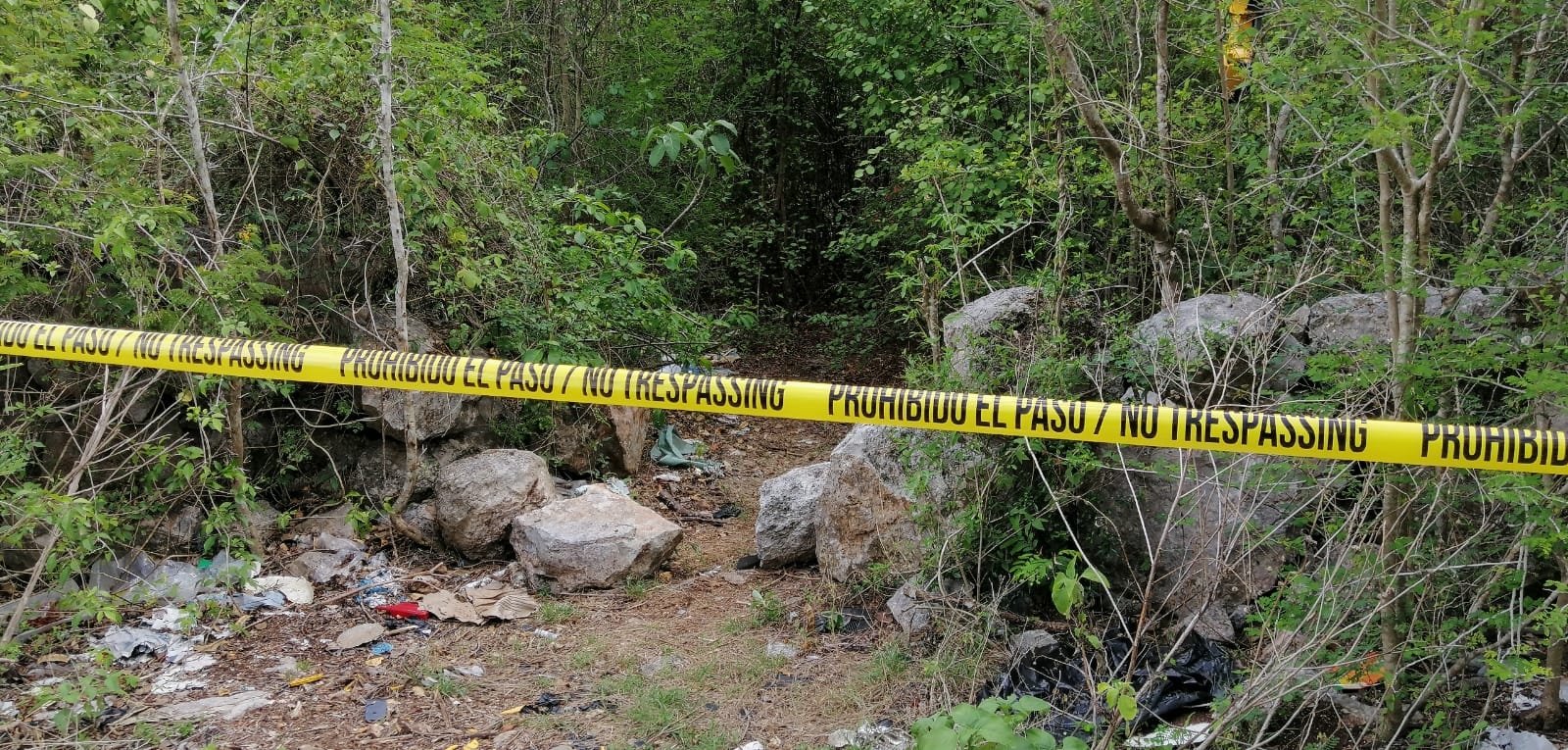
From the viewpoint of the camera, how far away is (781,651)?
15.2 ft

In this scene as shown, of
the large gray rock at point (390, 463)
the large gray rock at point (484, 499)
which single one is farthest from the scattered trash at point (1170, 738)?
the large gray rock at point (390, 463)

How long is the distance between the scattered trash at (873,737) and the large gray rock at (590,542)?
181cm

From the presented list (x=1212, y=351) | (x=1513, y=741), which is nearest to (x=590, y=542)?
(x=1212, y=351)

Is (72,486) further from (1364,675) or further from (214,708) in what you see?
(1364,675)

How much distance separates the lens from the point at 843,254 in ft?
38.9

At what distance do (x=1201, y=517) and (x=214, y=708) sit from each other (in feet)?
12.5

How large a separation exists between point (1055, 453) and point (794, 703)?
1.49 m

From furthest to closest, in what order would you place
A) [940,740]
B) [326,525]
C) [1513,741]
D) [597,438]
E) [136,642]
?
[597,438]
[326,525]
[136,642]
[1513,741]
[940,740]

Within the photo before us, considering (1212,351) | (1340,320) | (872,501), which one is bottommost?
(872,501)

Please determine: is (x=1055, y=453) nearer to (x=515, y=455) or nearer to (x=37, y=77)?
(x=515, y=455)

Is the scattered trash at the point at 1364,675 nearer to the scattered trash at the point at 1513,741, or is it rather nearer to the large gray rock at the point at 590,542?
the scattered trash at the point at 1513,741

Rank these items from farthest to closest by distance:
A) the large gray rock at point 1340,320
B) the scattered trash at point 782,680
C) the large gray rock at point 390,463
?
the large gray rock at point 390,463, the large gray rock at point 1340,320, the scattered trash at point 782,680

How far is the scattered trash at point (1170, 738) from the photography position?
3309mm

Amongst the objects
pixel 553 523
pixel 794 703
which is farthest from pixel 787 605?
pixel 553 523
